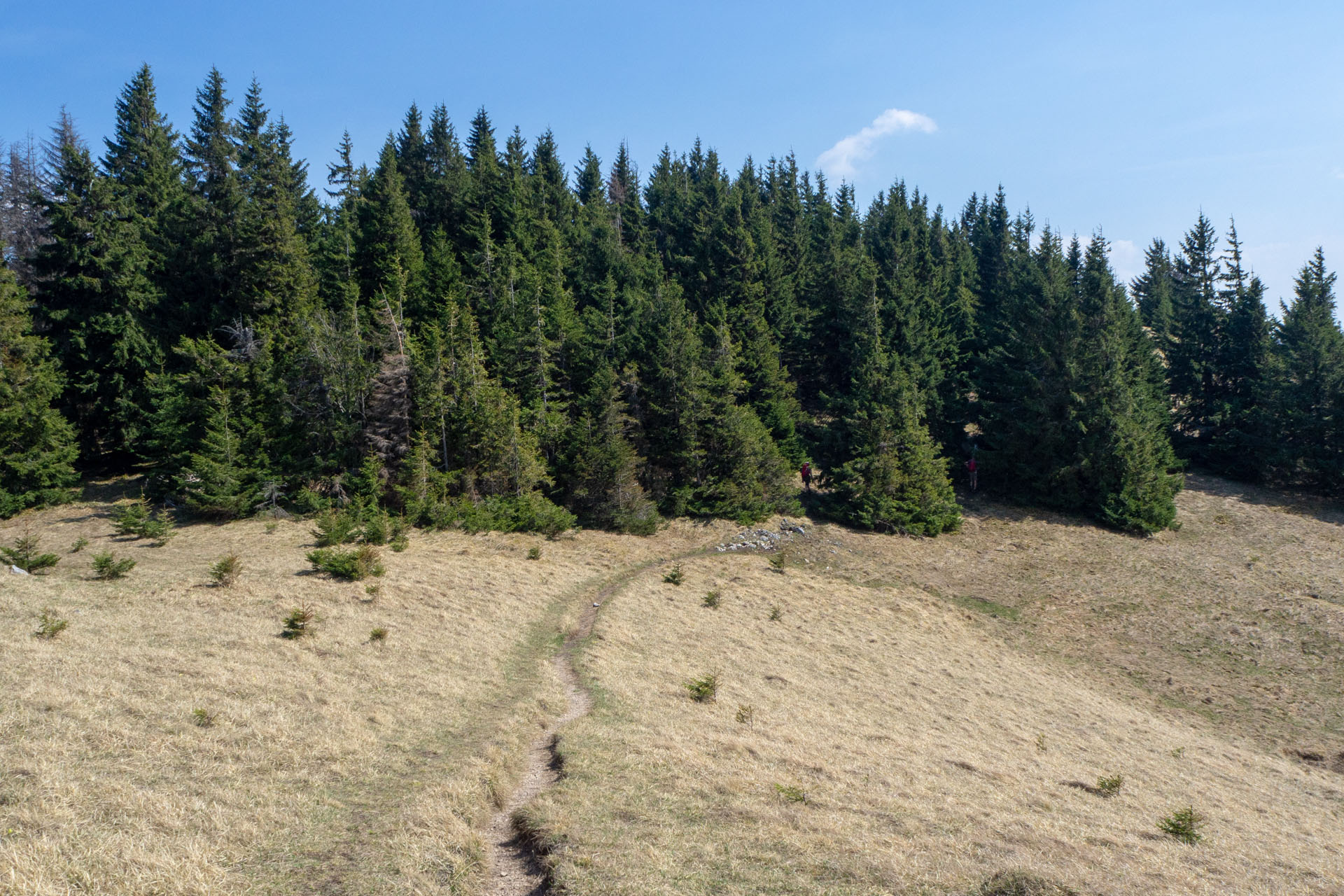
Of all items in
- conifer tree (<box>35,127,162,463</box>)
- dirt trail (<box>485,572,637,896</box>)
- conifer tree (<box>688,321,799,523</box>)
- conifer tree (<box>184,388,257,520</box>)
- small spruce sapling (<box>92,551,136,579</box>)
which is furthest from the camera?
conifer tree (<box>688,321,799,523</box>)

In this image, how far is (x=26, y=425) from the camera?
33.9 meters

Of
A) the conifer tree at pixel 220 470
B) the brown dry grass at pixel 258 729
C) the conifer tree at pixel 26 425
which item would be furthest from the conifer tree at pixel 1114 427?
the conifer tree at pixel 26 425

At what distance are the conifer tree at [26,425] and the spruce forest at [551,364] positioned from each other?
0.13 meters

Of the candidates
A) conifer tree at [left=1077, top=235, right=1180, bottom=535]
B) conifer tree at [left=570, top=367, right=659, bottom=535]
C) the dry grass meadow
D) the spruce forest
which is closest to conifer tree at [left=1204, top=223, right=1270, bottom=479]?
the spruce forest

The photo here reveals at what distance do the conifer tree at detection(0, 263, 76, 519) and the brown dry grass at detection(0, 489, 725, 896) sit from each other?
11.7 m

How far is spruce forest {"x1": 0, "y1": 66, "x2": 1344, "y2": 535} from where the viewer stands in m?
36.8

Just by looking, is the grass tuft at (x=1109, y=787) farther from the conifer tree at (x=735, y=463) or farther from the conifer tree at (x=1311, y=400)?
the conifer tree at (x=1311, y=400)

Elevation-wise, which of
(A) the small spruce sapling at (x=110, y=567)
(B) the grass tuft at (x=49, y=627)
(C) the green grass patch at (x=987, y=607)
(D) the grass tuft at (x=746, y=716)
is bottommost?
(C) the green grass patch at (x=987, y=607)

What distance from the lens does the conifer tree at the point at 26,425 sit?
33.2m

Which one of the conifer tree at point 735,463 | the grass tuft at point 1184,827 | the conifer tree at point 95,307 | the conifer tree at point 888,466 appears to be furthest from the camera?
the conifer tree at point 888,466

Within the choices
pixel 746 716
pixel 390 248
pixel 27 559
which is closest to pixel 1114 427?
pixel 746 716

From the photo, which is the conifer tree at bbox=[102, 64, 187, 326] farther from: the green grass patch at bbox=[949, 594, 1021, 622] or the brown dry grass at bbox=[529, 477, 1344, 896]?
the green grass patch at bbox=[949, 594, 1021, 622]

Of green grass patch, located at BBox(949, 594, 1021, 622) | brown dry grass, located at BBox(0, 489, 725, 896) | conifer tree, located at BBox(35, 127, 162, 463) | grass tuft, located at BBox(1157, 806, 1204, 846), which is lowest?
green grass patch, located at BBox(949, 594, 1021, 622)

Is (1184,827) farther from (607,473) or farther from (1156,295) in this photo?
(1156,295)
